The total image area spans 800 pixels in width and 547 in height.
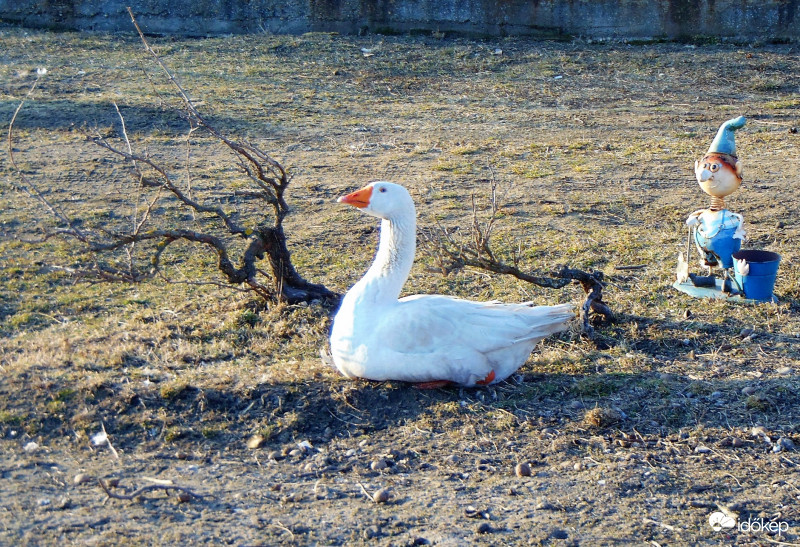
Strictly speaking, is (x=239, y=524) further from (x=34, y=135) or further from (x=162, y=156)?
(x=34, y=135)

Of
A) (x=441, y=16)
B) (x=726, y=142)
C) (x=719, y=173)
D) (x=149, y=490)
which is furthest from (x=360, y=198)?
(x=441, y=16)

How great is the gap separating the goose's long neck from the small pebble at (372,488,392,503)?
47.1 inches

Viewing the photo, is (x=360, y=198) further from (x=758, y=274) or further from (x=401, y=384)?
(x=758, y=274)

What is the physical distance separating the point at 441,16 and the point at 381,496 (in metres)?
11.3

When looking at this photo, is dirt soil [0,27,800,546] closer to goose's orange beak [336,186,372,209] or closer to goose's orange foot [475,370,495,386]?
goose's orange foot [475,370,495,386]

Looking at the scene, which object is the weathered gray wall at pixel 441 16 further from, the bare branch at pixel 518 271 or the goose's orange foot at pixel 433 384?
the goose's orange foot at pixel 433 384

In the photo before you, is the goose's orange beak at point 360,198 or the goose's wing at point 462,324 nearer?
the goose's wing at point 462,324

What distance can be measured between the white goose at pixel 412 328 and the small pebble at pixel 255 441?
1.96 ft

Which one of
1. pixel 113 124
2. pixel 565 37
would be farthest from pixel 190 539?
pixel 565 37

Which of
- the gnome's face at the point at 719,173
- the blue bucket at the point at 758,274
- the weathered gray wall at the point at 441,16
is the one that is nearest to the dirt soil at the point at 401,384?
the blue bucket at the point at 758,274

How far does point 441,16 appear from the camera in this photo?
543 inches

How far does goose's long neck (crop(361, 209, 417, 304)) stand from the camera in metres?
4.62

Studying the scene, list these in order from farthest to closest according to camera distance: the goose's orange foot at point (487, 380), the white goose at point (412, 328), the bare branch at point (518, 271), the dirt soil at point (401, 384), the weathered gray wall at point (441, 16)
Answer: the weathered gray wall at point (441, 16) → the bare branch at point (518, 271) → the goose's orange foot at point (487, 380) → the white goose at point (412, 328) → the dirt soil at point (401, 384)

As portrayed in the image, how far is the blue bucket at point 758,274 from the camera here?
5.40 meters
